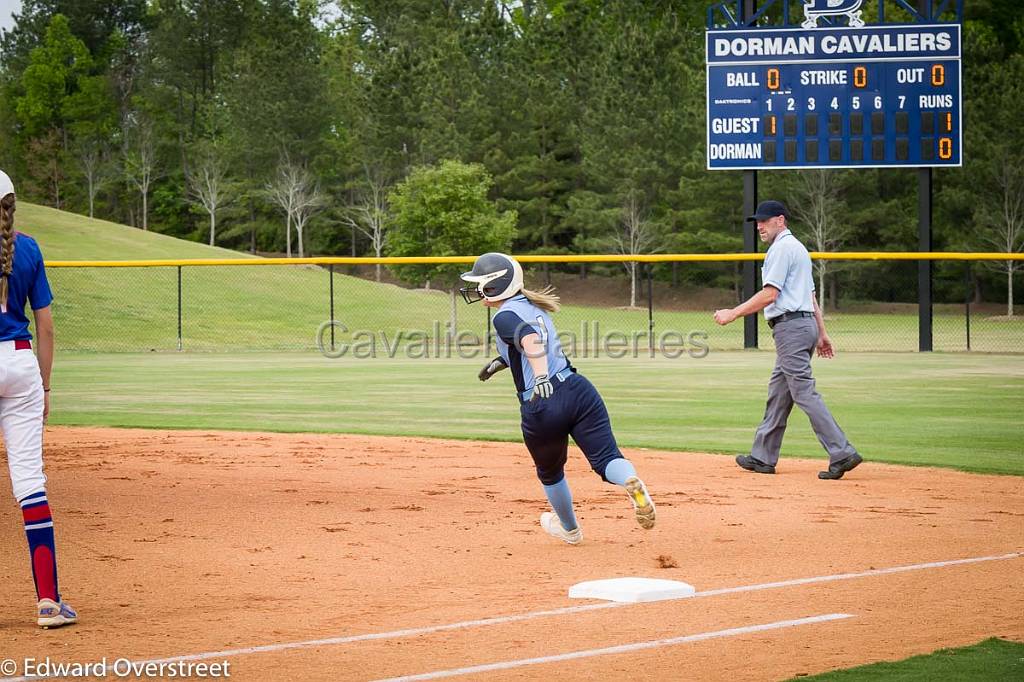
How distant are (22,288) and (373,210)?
62.6 meters

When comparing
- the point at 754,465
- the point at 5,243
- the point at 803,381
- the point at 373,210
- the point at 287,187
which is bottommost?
the point at 754,465

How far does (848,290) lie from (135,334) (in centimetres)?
2763

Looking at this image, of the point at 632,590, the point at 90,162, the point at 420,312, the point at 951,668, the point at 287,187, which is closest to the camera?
the point at 951,668

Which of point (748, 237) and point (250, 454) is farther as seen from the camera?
point (748, 237)

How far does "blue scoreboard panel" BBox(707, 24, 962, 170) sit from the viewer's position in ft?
84.7

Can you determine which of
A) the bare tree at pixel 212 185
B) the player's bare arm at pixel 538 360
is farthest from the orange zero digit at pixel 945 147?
the bare tree at pixel 212 185

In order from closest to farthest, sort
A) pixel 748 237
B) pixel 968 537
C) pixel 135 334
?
1. pixel 968 537
2. pixel 748 237
3. pixel 135 334

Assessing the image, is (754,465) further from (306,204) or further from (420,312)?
(306,204)

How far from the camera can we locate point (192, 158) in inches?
3120

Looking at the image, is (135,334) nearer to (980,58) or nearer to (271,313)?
(271,313)

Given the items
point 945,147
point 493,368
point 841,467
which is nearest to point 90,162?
point 945,147

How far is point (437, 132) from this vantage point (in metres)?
63.0

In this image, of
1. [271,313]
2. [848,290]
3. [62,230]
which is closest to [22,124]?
[62,230]

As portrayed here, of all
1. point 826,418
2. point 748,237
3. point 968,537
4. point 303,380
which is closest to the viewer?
point 968,537
